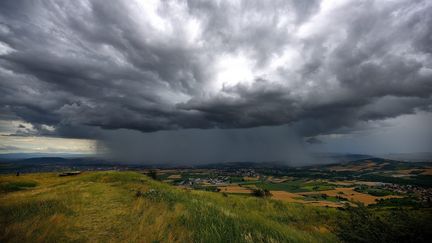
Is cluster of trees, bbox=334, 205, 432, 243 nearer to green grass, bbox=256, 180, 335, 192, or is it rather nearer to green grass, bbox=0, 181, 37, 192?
green grass, bbox=0, 181, 37, 192

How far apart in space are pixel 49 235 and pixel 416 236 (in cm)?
1281

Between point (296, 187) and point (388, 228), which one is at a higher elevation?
point (388, 228)

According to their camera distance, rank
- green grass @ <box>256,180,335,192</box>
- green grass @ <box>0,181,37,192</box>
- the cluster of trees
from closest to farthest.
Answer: the cluster of trees, green grass @ <box>0,181,37,192</box>, green grass @ <box>256,180,335,192</box>

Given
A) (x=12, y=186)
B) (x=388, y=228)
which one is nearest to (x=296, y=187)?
(x=12, y=186)

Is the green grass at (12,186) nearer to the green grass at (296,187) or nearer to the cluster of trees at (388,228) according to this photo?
the cluster of trees at (388,228)

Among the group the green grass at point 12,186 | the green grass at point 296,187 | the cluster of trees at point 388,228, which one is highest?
the cluster of trees at point 388,228

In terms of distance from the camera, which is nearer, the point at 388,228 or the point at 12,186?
the point at 388,228

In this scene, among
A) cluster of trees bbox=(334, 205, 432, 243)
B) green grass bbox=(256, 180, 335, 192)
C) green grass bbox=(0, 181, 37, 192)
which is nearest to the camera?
cluster of trees bbox=(334, 205, 432, 243)

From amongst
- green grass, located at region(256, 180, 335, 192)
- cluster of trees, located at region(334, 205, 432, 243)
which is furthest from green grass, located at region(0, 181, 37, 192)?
green grass, located at region(256, 180, 335, 192)

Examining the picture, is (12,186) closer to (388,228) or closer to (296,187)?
(388,228)

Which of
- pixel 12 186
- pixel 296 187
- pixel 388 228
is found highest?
pixel 388 228

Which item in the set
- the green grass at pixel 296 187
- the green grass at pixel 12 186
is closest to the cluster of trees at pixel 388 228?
the green grass at pixel 12 186

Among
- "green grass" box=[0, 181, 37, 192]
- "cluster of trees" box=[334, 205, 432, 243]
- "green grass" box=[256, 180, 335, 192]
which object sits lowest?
"green grass" box=[256, 180, 335, 192]

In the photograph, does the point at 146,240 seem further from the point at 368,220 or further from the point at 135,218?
the point at 368,220
